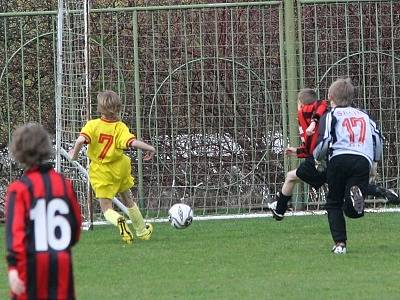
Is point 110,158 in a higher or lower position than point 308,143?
lower

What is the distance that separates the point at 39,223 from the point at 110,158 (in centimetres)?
566

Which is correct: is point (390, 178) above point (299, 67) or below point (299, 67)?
below

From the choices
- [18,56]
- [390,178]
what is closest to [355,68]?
[390,178]

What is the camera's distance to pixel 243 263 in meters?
9.90

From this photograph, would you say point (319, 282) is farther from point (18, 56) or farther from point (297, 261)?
point (18, 56)

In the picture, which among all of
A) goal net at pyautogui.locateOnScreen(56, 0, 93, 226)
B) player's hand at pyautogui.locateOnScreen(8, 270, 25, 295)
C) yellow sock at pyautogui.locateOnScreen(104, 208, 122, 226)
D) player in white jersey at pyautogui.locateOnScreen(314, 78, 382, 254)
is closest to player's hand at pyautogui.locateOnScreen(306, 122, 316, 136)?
player in white jersey at pyautogui.locateOnScreen(314, 78, 382, 254)

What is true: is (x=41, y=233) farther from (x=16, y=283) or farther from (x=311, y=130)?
(x=311, y=130)

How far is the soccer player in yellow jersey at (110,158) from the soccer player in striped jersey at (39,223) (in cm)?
535

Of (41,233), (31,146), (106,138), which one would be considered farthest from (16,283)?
(106,138)

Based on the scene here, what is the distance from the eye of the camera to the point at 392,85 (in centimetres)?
1437

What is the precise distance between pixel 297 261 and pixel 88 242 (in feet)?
8.50

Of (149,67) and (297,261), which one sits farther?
(149,67)

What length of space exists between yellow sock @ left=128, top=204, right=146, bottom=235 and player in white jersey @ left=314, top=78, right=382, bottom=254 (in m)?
2.24

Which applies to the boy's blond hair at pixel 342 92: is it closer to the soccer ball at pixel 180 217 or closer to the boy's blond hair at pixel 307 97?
the boy's blond hair at pixel 307 97
